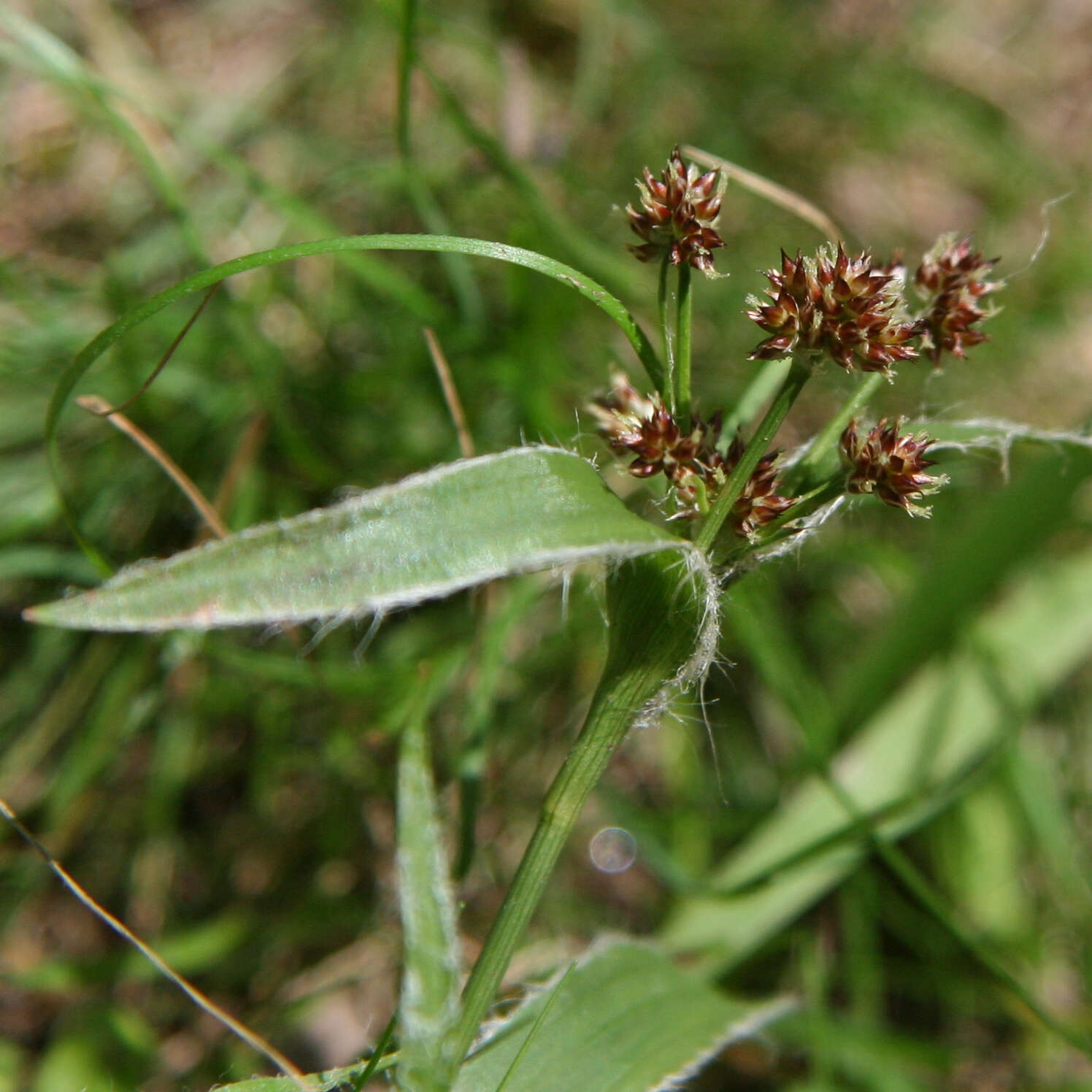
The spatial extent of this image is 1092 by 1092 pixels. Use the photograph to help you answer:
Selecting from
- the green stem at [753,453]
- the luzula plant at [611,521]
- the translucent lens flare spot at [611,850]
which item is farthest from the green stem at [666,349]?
the translucent lens flare spot at [611,850]

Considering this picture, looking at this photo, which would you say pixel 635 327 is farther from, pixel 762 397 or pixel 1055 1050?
pixel 1055 1050

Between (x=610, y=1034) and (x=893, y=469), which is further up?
(x=893, y=469)

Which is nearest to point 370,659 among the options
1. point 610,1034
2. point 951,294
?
point 610,1034

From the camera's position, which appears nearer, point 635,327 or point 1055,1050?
point 635,327


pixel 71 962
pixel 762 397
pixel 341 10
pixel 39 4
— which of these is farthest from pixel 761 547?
pixel 39 4

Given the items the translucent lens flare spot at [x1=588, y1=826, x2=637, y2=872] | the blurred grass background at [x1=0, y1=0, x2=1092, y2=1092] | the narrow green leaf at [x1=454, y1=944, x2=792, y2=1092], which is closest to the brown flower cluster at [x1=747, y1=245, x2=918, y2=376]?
the blurred grass background at [x1=0, y1=0, x2=1092, y2=1092]

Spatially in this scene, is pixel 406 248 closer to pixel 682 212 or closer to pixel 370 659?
pixel 682 212
